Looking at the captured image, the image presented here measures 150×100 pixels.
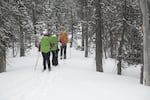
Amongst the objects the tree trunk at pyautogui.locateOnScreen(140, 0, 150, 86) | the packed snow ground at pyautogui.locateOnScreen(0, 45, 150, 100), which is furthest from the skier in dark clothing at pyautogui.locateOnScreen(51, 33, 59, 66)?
the tree trunk at pyautogui.locateOnScreen(140, 0, 150, 86)

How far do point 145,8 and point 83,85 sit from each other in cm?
432

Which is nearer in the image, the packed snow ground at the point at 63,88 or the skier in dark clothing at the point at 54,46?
the packed snow ground at the point at 63,88

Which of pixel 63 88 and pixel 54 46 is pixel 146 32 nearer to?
pixel 63 88

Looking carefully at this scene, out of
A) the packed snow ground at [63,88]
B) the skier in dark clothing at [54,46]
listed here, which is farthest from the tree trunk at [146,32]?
the skier in dark clothing at [54,46]

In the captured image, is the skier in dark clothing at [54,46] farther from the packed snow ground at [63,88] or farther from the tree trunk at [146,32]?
the tree trunk at [146,32]

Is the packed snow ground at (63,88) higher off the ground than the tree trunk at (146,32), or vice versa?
the tree trunk at (146,32)

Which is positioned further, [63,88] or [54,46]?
[54,46]

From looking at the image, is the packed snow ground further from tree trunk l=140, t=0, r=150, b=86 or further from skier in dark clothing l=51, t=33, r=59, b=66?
skier in dark clothing l=51, t=33, r=59, b=66

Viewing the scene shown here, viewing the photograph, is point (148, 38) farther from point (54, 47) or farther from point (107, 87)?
point (54, 47)

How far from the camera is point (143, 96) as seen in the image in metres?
11.0

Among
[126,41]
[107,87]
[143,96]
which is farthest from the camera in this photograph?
[126,41]

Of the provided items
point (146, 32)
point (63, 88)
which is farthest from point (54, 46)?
point (146, 32)

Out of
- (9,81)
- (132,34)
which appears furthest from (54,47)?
(132,34)

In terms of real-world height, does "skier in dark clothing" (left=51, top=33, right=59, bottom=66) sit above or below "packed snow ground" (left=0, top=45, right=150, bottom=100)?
above
